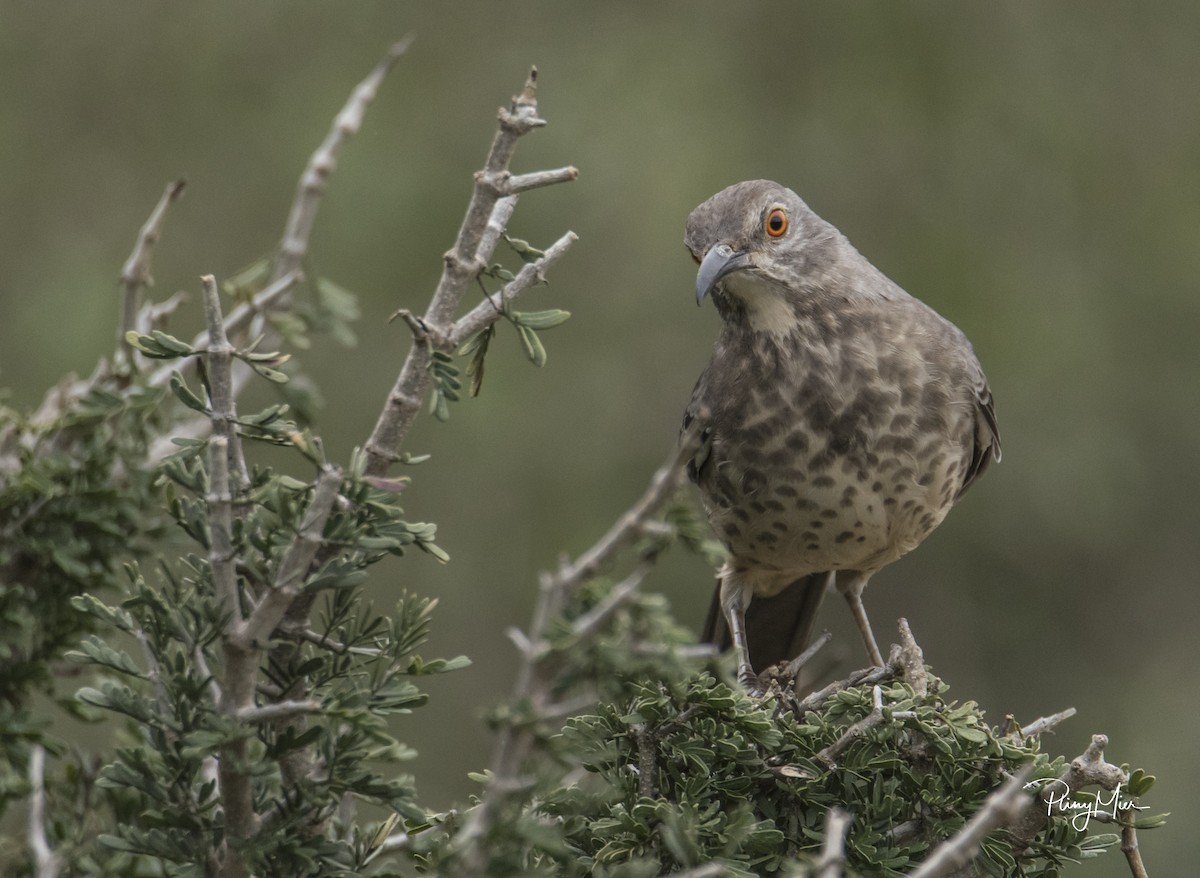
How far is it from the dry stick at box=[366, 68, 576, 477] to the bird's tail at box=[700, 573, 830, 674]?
8.54 feet

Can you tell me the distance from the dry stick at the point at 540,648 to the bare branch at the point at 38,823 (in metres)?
A: 0.78

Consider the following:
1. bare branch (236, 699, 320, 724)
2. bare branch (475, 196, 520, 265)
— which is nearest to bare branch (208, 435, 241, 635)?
bare branch (236, 699, 320, 724)

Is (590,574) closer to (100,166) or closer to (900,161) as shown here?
(900,161)

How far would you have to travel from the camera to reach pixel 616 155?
28.8 ft

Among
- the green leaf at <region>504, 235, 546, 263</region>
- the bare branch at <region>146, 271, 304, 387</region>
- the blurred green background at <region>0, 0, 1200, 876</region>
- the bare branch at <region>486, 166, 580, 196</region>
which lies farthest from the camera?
the blurred green background at <region>0, 0, 1200, 876</region>

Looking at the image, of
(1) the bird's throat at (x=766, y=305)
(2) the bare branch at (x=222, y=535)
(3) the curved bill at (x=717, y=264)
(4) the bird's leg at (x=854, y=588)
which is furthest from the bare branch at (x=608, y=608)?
(4) the bird's leg at (x=854, y=588)

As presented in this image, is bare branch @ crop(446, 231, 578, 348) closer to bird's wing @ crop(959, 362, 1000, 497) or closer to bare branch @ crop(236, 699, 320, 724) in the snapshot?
bare branch @ crop(236, 699, 320, 724)

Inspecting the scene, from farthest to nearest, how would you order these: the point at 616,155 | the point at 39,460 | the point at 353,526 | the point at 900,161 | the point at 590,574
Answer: the point at 900,161
the point at 616,155
the point at 39,460
the point at 353,526
the point at 590,574

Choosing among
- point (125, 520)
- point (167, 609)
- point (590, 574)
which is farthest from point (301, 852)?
point (125, 520)

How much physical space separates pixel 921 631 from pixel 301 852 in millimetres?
7431

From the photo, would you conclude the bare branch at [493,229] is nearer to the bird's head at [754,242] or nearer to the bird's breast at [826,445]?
the bird's head at [754,242]

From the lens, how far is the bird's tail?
4.62 meters

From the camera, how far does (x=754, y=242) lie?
3871 millimetres
